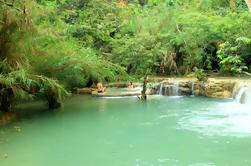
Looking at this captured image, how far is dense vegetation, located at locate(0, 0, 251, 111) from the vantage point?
11.7 m

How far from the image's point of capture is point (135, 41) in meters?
17.1

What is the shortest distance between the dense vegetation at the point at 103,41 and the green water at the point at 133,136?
1.08m

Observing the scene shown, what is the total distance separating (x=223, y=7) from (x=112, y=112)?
14422 mm

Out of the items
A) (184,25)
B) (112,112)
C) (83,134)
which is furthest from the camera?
(184,25)

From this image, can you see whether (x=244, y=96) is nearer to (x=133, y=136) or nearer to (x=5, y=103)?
(x=133, y=136)

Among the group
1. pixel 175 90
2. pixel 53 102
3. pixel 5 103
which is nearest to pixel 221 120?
pixel 53 102

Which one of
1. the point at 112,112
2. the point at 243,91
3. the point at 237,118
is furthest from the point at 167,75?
the point at 237,118

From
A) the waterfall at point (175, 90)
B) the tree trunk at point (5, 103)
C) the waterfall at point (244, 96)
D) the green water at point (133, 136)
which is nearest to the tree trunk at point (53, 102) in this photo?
the green water at point (133, 136)

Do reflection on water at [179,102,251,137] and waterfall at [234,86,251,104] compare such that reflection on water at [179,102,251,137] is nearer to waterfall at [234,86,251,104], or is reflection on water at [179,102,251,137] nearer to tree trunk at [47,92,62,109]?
waterfall at [234,86,251,104]

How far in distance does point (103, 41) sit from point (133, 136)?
12.0 m

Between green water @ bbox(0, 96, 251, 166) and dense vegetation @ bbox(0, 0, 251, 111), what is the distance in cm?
108

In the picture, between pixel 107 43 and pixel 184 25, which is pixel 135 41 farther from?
pixel 184 25

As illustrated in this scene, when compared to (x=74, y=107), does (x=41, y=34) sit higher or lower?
higher

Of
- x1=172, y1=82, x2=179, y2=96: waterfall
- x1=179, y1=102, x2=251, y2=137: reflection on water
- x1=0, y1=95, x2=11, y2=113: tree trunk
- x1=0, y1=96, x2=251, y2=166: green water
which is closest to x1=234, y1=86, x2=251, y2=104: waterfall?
x1=0, y1=96, x2=251, y2=166: green water
